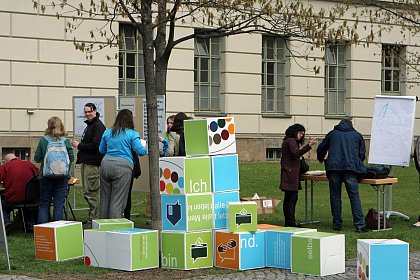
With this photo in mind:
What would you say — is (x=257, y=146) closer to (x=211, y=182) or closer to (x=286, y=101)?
(x=286, y=101)

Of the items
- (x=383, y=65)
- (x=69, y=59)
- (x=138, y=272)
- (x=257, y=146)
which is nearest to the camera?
(x=138, y=272)

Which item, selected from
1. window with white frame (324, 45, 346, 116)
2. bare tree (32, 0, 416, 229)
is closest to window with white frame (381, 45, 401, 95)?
window with white frame (324, 45, 346, 116)

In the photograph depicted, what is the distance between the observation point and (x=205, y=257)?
1278 cm

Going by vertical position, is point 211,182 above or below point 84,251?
above

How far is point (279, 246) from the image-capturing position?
1270 centimetres

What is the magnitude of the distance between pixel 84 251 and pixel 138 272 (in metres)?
0.95

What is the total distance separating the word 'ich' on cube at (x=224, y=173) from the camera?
12.8m

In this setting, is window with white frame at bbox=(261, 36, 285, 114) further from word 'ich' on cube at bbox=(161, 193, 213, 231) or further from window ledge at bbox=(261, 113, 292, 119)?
word 'ich' on cube at bbox=(161, 193, 213, 231)

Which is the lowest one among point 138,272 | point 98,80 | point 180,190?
point 138,272

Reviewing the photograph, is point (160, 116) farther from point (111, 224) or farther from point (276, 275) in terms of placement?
point (276, 275)

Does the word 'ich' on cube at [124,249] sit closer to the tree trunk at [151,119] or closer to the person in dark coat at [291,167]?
the tree trunk at [151,119]

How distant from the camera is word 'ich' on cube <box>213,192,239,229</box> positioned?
12.8 m

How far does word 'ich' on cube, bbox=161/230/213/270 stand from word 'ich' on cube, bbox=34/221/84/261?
139 cm

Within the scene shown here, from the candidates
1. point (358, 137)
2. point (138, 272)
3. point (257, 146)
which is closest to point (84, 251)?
point (138, 272)
